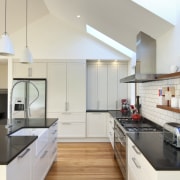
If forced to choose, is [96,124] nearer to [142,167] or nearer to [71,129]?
[71,129]

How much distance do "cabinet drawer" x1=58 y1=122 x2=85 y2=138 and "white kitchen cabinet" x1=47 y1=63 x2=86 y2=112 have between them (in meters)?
0.38

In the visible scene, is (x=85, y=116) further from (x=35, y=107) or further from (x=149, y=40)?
(x=149, y=40)

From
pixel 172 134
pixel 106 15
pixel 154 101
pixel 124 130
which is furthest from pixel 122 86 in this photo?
pixel 172 134

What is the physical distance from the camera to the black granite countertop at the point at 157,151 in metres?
1.69

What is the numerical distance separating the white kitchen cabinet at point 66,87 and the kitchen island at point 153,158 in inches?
126

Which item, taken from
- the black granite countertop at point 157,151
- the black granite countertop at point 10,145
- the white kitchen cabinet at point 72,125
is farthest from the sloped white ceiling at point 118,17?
the white kitchen cabinet at point 72,125

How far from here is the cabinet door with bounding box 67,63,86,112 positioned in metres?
5.89

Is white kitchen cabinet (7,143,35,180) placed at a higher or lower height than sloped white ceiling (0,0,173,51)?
lower

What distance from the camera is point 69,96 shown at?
5898 mm

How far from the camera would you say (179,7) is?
8.69 feet

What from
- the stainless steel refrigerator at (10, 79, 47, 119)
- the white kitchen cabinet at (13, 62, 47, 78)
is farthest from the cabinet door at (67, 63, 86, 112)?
the white kitchen cabinet at (13, 62, 47, 78)

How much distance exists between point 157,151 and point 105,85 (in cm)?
422

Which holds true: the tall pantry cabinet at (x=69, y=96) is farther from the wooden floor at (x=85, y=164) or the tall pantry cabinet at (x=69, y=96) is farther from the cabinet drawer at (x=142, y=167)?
the cabinet drawer at (x=142, y=167)

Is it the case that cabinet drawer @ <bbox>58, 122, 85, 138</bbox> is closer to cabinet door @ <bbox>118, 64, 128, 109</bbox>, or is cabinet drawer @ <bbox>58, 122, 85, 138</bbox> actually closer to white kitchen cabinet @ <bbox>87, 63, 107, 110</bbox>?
white kitchen cabinet @ <bbox>87, 63, 107, 110</bbox>
